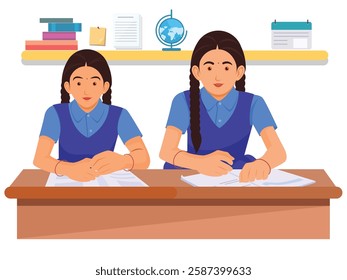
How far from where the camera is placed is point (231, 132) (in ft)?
16.3

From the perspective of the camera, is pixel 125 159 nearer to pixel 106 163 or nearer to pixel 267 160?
pixel 106 163

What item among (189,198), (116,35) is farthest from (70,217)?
(116,35)

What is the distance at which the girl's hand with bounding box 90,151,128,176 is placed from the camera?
4.66 m

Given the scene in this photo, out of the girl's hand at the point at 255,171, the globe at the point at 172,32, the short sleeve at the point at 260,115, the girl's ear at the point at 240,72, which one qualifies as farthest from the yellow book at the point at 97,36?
the girl's hand at the point at 255,171

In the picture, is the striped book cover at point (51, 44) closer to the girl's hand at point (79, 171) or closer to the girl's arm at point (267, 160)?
the girl's hand at point (79, 171)

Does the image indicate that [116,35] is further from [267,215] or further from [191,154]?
[267,215]

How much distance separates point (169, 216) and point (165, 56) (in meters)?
1.44

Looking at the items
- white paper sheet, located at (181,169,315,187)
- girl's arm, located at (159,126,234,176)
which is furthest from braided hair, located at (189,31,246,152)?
white paper sheet, located at (181,169,315,187)

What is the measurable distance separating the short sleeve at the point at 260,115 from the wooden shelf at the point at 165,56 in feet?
2.12

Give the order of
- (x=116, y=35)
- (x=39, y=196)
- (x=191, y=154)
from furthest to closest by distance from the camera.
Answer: (x=116, y=35), (x=191, y=154), (x=39, y=196)

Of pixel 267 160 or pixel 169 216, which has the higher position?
pixel 267 160

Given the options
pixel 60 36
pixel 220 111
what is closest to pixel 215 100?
pixel 220 111

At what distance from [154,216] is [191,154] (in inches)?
19.4

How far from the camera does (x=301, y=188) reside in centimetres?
438
